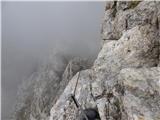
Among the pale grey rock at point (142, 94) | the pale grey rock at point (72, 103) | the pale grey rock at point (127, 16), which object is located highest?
the pale grey rock at point (127, 16)

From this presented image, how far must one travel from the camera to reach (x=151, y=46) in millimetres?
25812

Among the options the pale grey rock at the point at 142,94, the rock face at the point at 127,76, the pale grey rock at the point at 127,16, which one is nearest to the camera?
the pale grey rock at the point at 142,94

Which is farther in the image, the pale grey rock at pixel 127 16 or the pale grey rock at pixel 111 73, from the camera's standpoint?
the pale grey rock at pixel 127 16

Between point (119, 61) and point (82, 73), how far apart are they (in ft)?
11.3

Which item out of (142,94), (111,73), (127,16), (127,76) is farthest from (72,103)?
(127,16)

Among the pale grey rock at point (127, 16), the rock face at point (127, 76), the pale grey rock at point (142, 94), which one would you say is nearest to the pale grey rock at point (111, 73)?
the rock face at point (127, 76)

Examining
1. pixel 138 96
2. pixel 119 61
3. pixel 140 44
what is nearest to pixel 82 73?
pixel 119 61

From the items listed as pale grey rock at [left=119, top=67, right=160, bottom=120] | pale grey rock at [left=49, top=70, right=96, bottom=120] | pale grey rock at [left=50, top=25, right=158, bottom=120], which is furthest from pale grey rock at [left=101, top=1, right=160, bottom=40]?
pale grey rock at [left=119, top=67, right=160, bottom=120]

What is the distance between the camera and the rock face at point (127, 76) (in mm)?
20375

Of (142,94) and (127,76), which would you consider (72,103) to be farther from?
(142,94)

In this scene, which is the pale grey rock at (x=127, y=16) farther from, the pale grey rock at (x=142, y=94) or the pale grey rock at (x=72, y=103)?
the pale grey rock at (x=142, y=94)

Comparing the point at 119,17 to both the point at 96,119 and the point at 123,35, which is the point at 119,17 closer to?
the point at 123,35

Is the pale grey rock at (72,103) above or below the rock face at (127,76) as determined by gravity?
below

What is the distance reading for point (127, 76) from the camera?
71.1 ft
